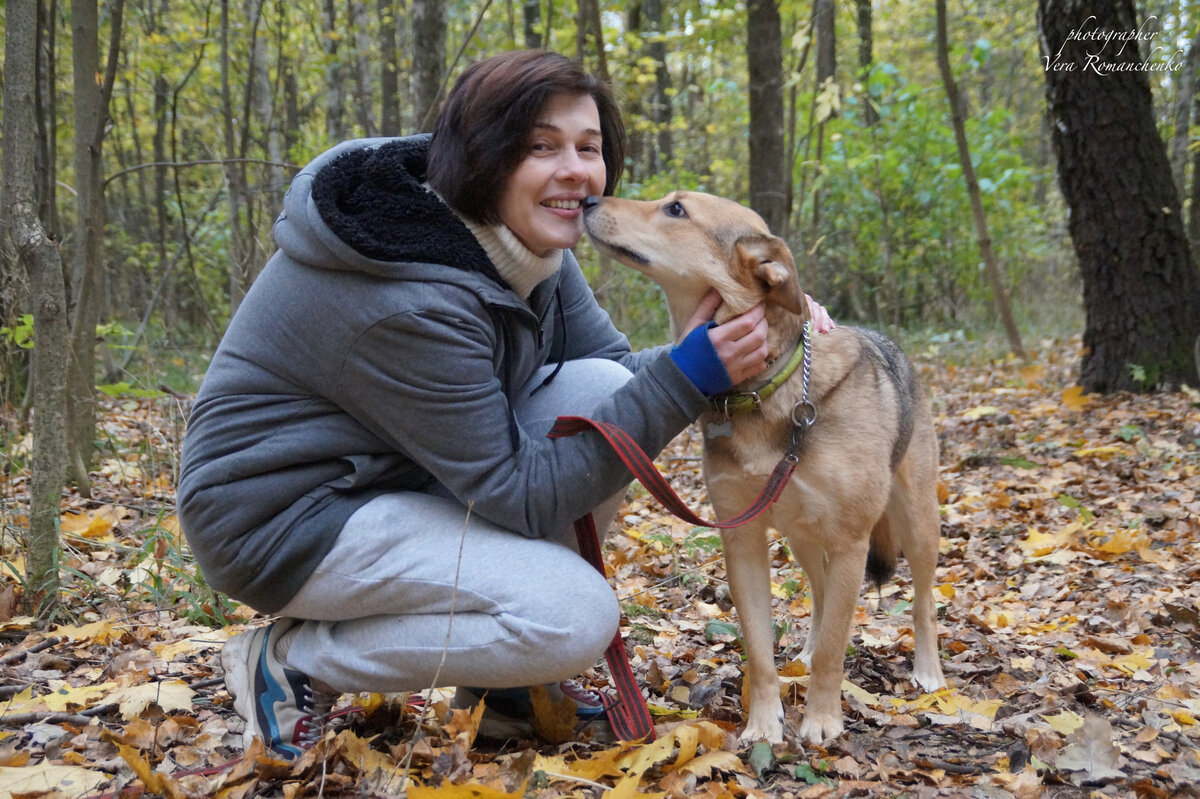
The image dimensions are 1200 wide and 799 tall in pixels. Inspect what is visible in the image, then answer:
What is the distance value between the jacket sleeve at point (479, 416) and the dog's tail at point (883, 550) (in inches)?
48.1

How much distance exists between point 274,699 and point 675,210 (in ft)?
5.86

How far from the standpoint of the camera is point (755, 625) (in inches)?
106

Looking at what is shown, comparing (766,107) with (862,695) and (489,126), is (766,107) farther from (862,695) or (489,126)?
(862,695)

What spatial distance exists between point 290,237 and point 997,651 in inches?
Result: 105

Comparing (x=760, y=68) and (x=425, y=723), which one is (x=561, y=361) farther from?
(x=760, y=68)

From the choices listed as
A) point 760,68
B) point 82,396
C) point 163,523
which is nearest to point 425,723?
point 163,523

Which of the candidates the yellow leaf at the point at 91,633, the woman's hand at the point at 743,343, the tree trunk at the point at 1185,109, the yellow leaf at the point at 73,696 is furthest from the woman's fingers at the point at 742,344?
the tree trunk at the point at 1185,109

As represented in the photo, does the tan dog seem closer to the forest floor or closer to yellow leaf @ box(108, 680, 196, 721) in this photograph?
the forest floor

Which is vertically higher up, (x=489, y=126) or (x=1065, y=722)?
(x=489, y=126)

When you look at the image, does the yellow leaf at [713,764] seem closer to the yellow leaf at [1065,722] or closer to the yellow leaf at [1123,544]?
the yellow leaf at [1065,722]

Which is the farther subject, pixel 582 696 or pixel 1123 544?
pixel 1123 544

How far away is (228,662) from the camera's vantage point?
252 centimetres

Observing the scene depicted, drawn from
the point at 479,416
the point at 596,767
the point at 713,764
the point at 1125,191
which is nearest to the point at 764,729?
the point at 713,764

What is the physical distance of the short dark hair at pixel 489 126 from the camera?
2.47 m
